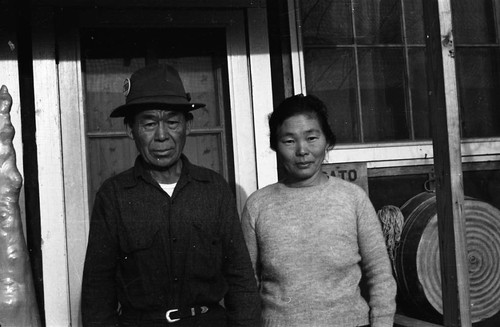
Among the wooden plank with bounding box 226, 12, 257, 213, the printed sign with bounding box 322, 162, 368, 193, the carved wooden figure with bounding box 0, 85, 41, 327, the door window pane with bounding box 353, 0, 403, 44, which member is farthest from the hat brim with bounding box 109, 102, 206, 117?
the door window pane with bounding box 353, 0, 403, 44

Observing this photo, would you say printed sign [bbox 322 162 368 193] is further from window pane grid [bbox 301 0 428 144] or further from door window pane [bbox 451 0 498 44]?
door window pane [bbox 451 0 498 44]

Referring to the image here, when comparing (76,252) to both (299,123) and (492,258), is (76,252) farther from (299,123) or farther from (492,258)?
(492,258)

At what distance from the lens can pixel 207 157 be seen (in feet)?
13.8

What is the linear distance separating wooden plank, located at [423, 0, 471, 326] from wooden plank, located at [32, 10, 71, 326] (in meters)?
2.04

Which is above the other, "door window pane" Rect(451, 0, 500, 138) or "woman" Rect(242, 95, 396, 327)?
"door window pane" Rect(451, 0, 500, 138)

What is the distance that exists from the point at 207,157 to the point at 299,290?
168 cm

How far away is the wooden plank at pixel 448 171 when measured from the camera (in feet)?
10.3

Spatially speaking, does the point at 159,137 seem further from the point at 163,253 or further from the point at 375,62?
the point at 375,62

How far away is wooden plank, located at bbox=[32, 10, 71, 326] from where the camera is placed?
150 inches

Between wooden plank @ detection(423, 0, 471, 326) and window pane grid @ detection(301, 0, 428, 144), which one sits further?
window pane grid @ detection(301, 0, 428, 144)

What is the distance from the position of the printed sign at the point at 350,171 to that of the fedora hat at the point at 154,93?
1807mm

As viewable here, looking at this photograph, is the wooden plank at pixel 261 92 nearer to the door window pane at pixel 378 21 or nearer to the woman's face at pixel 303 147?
the door window pane at pixel 378 21

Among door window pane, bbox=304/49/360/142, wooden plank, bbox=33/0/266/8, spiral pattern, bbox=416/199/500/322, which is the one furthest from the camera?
door window pane, bbox=304/49/360/142

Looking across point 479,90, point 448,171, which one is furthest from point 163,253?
point 479,90
